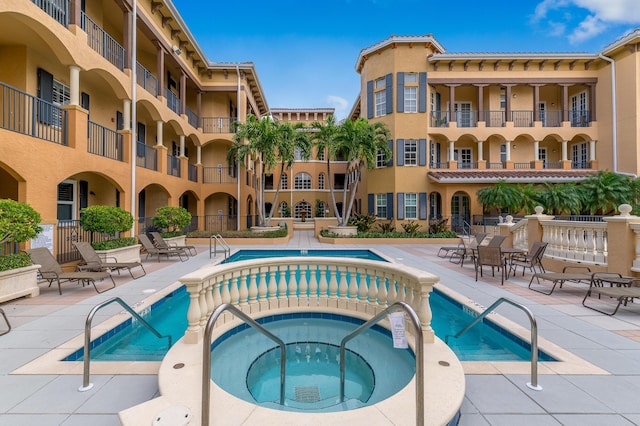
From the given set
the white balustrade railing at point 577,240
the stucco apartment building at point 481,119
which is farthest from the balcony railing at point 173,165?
the white balustrade railing at point 577,240

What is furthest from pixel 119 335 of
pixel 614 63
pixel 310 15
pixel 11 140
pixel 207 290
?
pixel 310 15

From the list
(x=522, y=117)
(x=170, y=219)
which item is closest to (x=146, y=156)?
(x=170, y=219)

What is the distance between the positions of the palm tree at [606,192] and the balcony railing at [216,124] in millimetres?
22000

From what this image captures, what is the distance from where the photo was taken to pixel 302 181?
1312 inches

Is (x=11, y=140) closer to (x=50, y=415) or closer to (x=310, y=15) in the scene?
(x=50, y=415)

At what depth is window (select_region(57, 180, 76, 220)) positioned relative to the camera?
1080 centimetres

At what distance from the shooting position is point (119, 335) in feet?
14.6

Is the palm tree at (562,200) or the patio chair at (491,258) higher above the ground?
the palm tree at (562,200)

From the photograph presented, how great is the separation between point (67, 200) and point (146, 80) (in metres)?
6.94

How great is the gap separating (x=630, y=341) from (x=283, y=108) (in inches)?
1405

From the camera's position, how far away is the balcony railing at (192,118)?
18.3 meters

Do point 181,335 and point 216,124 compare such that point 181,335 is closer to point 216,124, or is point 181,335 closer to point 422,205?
point 422,205

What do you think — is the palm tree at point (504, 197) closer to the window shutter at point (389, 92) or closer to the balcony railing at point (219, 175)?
the window shutter at point (389, 92)

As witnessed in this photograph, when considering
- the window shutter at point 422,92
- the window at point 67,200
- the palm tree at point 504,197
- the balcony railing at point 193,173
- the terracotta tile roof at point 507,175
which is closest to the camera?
the window at point 67,200
